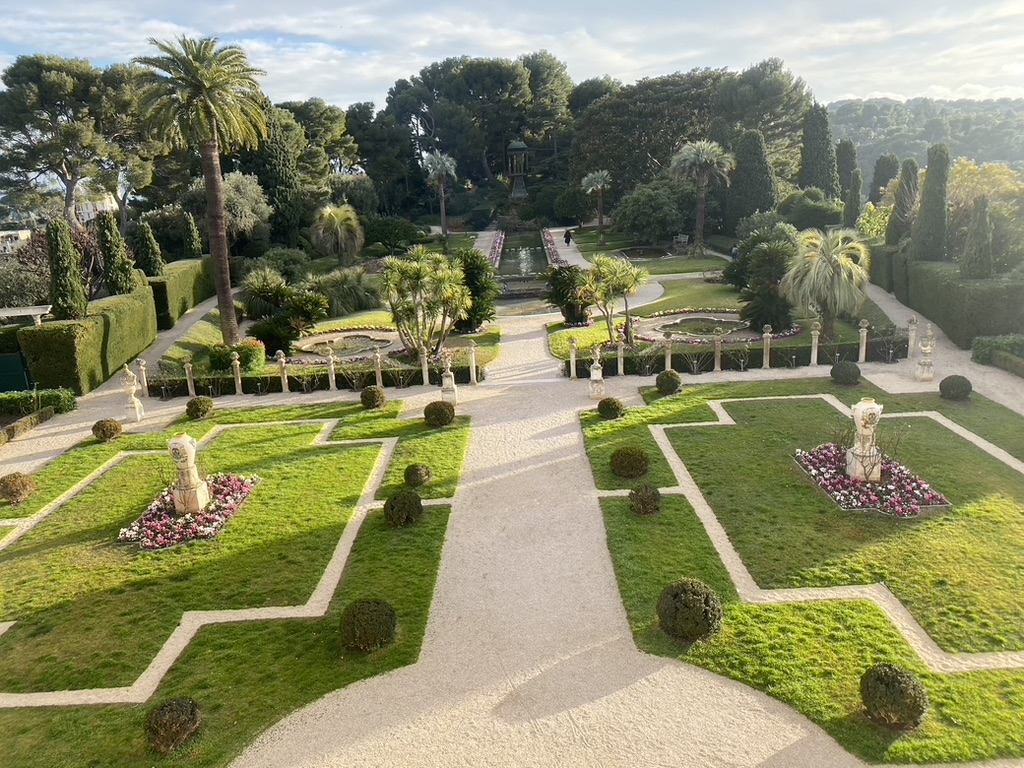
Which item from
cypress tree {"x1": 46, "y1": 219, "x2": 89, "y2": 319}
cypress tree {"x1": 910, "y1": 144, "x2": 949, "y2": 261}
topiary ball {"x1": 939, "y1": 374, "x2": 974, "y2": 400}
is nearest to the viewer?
topiary ball {"x1": 939, "y1": 374, "x2": 974, "y2": 400}

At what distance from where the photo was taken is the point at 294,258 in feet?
178

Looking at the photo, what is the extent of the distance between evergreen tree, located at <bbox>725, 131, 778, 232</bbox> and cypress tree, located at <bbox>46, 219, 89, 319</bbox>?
52023 mm

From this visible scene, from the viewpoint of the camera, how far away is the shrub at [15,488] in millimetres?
19531

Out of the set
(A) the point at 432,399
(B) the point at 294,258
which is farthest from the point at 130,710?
(B) the point at 294,258

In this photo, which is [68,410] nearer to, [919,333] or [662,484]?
[662,484]

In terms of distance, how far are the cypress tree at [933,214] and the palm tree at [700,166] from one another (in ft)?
79.0

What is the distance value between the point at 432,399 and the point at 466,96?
306 ft

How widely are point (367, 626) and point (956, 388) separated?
70.7ft

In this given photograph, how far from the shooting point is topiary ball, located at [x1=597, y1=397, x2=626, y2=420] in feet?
78.6

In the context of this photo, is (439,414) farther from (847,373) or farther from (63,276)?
(63,276)

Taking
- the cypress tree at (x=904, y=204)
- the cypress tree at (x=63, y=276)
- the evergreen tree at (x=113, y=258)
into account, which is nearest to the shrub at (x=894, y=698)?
the cypress tree at (x=63, y=276)

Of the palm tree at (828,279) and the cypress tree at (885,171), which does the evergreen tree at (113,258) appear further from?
the cypress tree at (885,171)

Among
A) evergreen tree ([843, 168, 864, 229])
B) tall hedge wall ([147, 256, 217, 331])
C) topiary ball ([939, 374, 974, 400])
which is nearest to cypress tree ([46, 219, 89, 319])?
tall hedge wall ([147, 256, 217, 331])

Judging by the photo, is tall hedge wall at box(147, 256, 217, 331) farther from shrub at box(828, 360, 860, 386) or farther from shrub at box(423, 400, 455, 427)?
shrub at box(828, 360, 860, 386)
